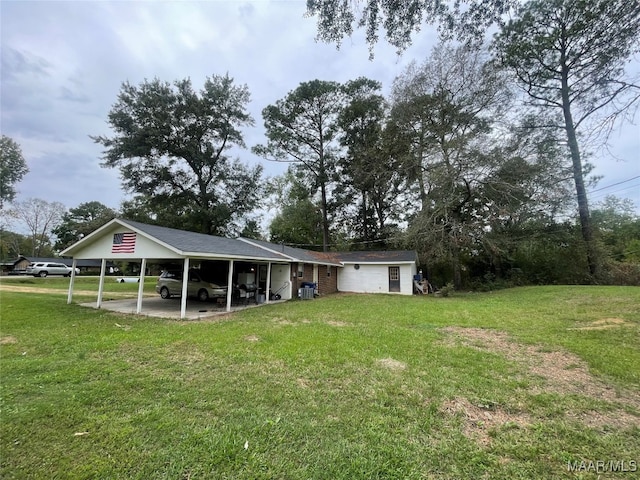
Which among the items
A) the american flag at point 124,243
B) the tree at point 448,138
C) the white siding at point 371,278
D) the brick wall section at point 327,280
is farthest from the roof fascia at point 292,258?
the american flag at point 124,243

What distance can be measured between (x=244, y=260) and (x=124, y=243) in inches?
169

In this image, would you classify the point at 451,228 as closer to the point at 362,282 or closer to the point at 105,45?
the point at 362,282

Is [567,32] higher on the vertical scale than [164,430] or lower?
higher

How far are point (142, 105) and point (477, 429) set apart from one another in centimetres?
2804

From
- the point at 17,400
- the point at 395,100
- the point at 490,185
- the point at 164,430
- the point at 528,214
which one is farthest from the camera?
the point at 395,100

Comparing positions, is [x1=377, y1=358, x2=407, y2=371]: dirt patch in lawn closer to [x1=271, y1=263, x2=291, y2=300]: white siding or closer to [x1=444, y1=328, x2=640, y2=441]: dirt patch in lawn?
[x1=444, y1=328, x2=640, y2=441]: dirt patch in lawn

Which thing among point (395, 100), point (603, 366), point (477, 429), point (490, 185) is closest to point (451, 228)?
point (490, 185)

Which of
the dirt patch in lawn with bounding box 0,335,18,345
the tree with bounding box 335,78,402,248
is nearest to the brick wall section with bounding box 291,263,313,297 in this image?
the dirt patch in lawn with bounding box 0,335,18,345

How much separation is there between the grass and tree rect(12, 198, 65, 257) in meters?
48.7

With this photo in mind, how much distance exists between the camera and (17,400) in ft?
11.6

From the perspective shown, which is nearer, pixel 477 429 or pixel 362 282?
pixel 477 429

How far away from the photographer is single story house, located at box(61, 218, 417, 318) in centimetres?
969

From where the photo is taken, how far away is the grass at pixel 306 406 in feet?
8.15

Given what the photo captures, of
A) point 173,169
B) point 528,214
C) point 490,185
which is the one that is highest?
point 173,169
